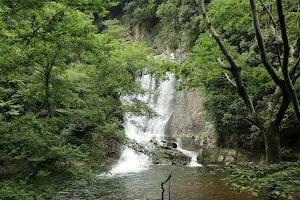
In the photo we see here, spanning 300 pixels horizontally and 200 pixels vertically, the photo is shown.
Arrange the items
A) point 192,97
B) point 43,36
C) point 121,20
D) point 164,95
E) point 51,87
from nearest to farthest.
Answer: point 43,36 → point 51,87 → point 192,97 → point 164,95 → point 121,20

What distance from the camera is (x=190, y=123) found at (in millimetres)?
25406

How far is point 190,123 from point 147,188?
1519cm

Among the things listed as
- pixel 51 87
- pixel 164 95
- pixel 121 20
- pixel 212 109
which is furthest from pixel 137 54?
pixel 121 20

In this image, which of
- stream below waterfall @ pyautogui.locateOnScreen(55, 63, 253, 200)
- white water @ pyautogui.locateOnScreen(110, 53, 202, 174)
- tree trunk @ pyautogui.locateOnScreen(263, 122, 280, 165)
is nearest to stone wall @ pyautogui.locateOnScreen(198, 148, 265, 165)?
stream below waterfall @ pyautogui.locateOnScreen(55, 63, 253, 200)

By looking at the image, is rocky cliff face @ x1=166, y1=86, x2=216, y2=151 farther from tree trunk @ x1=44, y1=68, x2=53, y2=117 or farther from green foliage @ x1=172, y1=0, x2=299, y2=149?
tree trunk @ x1=44, y1=68, x2=53, y2=117

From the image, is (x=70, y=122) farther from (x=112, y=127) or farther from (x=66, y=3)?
(x=66, y=3)

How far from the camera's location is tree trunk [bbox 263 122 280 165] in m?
5.21

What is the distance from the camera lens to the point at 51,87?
7.97 meters

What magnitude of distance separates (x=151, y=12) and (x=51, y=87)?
103ft

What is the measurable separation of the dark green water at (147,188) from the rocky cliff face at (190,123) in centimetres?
761

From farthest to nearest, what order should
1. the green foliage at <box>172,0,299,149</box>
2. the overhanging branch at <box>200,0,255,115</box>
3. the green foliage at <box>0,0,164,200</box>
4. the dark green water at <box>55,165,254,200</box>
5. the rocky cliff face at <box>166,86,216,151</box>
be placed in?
1. the rocky cliff face at <box>166,86,216,151</box>
2. the dark green water at <box>55,165,254,200</box>
3. the green foliage at <box>172,0,299,149</box>
4. the green foliage at <box>0,0,164,200</box>
5. the overhanging branch at <box>200,0,255,115</box>

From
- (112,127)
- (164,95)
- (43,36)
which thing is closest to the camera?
(43,36)

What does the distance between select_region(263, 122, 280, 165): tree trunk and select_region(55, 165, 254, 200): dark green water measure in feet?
14.4

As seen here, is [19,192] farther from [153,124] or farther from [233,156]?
[153,124]
